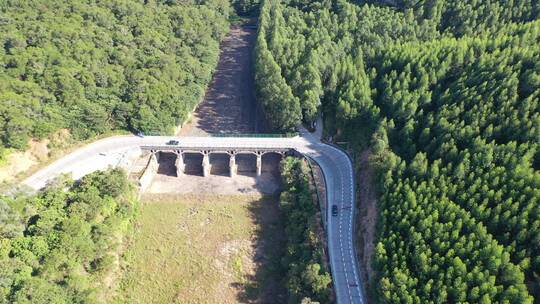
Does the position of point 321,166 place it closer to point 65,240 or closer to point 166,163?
point 166,163

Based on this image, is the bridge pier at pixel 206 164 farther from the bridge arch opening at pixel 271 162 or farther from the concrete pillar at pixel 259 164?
the bridge arch opening at pixel 271 162

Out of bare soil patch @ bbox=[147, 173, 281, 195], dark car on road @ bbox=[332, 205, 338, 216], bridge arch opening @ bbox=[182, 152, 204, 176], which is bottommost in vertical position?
bare soil patch @ bbox=[147, 173, 281, 195]

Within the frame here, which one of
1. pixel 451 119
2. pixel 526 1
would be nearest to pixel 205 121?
pixel 451 119

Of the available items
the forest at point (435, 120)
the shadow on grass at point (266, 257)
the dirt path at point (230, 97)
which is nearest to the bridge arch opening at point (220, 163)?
the dirt path at point (230, 97)

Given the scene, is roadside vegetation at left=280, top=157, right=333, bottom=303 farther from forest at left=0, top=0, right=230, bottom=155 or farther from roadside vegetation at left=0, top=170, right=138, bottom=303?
forest at left=0, top=0, right=230, bottom=155

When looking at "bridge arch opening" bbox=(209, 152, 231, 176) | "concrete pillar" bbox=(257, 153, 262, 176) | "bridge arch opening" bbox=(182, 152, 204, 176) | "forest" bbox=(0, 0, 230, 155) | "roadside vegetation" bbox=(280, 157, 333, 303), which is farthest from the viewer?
"bridge arch opening" bbox=(209, 152, 231, 176)

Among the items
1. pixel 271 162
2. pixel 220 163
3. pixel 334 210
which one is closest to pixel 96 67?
pixel 220 163

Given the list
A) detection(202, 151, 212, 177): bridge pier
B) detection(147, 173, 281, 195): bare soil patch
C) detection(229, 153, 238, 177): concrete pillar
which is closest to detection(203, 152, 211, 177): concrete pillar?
detection(202, 151, 212, 177): bridge pier

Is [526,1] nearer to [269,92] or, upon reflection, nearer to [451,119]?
[451,119]
